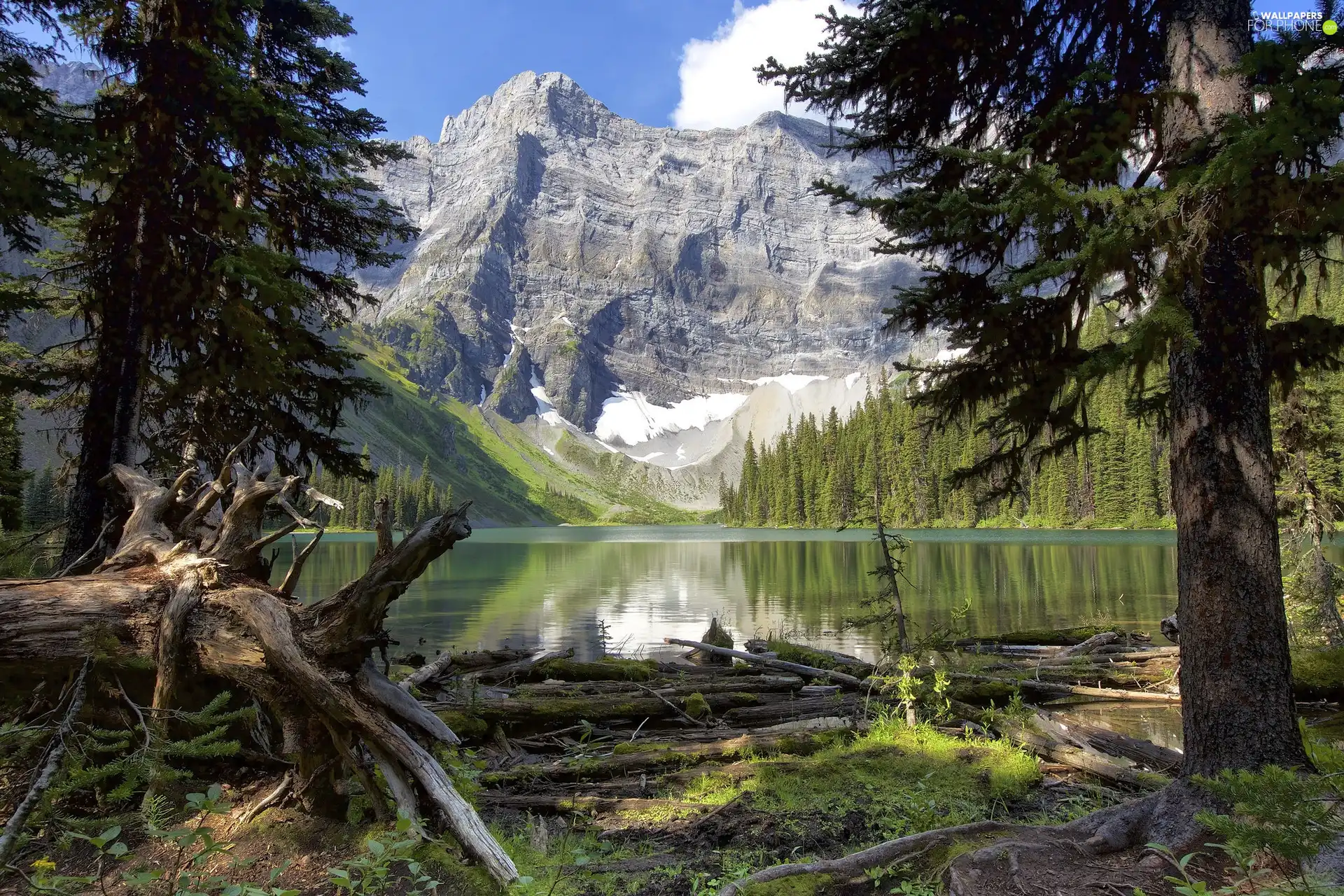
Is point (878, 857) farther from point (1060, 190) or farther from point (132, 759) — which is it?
point (132, 759)

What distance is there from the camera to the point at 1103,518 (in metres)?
82.8

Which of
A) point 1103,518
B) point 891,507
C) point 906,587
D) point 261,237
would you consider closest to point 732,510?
point 891,507

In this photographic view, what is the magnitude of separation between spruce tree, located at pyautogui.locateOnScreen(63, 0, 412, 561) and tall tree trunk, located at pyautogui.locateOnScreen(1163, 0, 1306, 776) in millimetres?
9389

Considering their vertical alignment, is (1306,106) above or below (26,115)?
below

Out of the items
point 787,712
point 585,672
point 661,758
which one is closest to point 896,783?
point 661,758

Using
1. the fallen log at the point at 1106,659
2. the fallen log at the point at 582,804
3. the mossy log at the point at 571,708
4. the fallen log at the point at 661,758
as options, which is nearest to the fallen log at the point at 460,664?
the mossy log at the point at 571,708

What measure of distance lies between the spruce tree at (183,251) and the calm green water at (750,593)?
7.64m

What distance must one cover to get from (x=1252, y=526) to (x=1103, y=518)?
3607 inches

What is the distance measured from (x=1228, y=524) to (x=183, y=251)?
39.3 ft

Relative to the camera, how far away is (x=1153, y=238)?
14.0ft

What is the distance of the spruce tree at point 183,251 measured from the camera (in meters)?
8.90

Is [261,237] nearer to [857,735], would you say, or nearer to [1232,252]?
[857,735]

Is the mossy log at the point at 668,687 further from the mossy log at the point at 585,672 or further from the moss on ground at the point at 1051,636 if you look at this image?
the moss on ground at the point at 1051,636

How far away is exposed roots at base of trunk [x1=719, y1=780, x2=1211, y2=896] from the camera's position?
3.93m
